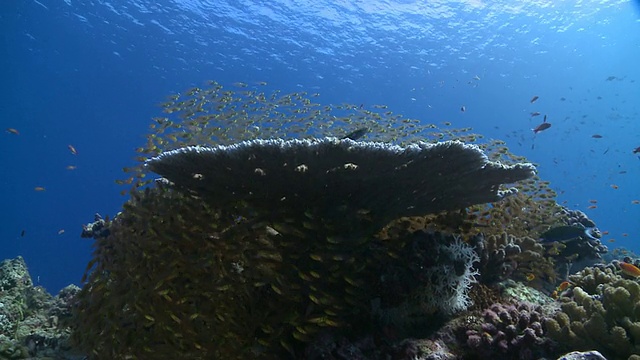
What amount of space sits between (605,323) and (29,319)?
12.5 metres

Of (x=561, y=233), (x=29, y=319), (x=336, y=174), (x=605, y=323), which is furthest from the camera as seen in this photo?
(x=29, y=319)

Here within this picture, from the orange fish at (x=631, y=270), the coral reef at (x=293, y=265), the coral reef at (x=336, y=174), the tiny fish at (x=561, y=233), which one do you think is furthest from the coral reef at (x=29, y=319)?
the orange fish at (x=631, y=270)

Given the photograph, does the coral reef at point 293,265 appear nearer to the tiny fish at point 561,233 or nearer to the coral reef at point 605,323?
the coral reef at point 605,323

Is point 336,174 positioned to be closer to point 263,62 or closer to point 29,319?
point 29,319

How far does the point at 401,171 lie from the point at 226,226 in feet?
7.23

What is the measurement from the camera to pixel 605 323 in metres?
4.11

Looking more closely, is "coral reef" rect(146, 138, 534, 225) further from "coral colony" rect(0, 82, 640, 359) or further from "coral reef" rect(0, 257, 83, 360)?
"coral reef" rect(0, 257, 83, 360)

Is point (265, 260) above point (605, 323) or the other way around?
above

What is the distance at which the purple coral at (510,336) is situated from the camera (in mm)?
4203

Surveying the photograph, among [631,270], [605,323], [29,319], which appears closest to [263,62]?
[29,319]

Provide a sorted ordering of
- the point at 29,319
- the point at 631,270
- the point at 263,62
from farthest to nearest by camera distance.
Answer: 1. the point at 263,62
2. the point at 29,319
3. the point at 631,270

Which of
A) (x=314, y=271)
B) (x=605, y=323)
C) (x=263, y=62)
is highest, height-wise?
(x=263, y=62)

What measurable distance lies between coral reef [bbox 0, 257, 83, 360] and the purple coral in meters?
5.59

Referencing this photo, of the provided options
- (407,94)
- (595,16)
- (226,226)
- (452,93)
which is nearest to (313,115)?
(226,226)
